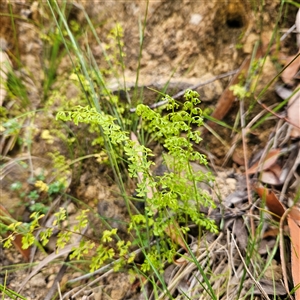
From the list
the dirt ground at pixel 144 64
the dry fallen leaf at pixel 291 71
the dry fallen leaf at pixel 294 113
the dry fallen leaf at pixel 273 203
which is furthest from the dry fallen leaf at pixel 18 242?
the dry fallen leaf at pixel 291 71

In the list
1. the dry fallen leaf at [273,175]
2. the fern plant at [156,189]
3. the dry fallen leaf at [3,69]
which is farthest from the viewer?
the dry fallen leaf at [3,69]

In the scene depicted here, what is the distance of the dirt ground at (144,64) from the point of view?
1.59 metres

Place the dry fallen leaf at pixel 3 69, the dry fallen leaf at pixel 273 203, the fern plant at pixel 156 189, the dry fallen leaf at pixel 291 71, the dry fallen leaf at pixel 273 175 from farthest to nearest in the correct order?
the dry fallen leaf at pixel 3 69, the dry fallen leaf at pixel 291 71, the dry fallen leaf at pixel 273 175, the dry fallen leaf at pixel 273 203, the fern plant at pixel 156 189

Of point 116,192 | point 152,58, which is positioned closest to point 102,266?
point 116,192

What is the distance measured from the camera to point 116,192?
1525mm

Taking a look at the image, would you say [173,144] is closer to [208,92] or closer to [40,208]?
[208,92]

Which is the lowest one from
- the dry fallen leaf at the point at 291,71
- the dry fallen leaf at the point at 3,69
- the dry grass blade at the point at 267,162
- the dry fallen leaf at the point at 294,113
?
the dry grass blade at the point at 267,162

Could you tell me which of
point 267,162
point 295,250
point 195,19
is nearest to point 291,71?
point 267,162

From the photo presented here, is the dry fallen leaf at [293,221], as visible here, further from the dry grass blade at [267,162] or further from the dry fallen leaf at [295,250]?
the dry grass blade at [267,162]

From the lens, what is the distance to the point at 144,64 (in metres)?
1.91

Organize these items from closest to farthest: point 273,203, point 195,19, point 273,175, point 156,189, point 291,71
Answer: point 156,189 < point 273,203 < point 273,175 < point 291,71 < point 195,19

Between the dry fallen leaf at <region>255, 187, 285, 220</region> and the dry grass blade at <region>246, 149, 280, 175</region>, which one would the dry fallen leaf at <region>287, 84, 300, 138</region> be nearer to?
the dry grass blade at <region>246, 149, 280, 175</region>

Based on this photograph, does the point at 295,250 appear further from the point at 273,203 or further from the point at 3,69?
the point at 3,69

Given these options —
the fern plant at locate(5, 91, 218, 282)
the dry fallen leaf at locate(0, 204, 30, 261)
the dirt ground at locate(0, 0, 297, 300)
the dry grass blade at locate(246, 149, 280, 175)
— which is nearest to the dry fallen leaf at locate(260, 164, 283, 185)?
the dry grass blade at locate(246, 149, 280, 175)
